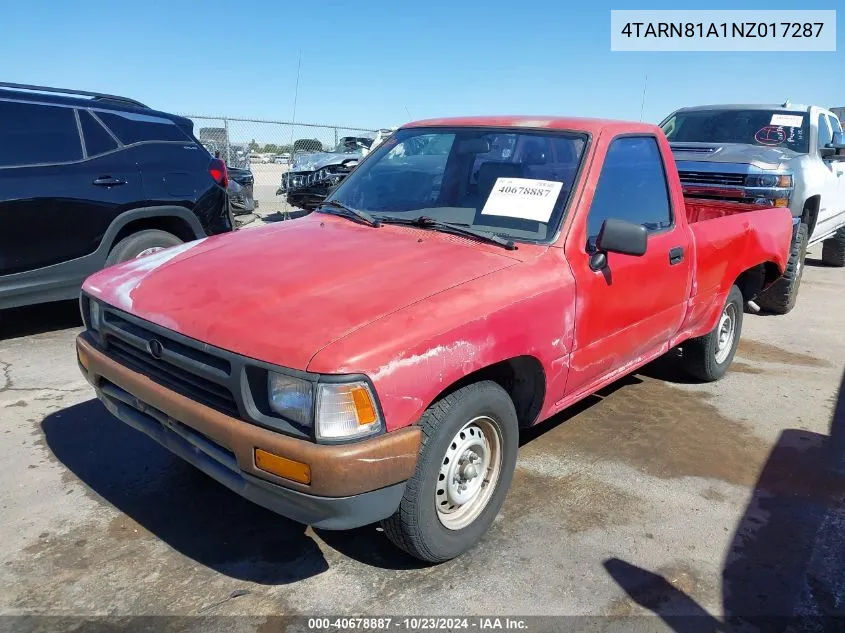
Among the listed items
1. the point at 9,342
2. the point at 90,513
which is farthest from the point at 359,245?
the point at 9,342

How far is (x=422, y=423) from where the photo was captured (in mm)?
2451

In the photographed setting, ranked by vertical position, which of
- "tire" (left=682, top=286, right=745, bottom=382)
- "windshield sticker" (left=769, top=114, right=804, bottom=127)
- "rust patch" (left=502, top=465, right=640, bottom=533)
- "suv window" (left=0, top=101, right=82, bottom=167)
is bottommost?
"rust patch" (left=502, top=465, right=640, bottom=533)

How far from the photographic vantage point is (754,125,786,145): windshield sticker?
7.90 m

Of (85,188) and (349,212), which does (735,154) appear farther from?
(85,188)

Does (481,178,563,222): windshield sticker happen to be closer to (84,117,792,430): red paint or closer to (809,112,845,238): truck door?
(84,117,792,430): red paint

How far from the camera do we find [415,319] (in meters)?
2.40

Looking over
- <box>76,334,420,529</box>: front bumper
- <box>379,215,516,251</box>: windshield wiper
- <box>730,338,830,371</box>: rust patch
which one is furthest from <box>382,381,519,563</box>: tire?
<box>730,338,830,371</box>: rust patch

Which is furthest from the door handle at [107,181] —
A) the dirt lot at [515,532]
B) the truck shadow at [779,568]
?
the truck shadow at [779,568]

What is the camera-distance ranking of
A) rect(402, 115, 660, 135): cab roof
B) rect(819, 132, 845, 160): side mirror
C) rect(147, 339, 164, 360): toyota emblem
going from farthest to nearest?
rect(819, 132, 845, 160): side mirror → rect(402, 115, 660, 135): cab roof → rect(147, 339, 164, 360): toyota emblem

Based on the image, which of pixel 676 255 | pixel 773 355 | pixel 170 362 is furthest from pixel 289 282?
pixel 773 355

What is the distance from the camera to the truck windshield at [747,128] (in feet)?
25.8

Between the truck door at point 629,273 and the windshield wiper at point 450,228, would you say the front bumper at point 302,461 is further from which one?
the truck door at point 629,273

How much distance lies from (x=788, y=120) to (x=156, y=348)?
8.01 m

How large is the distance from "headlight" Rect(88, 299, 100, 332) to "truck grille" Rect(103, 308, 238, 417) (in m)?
0.07
